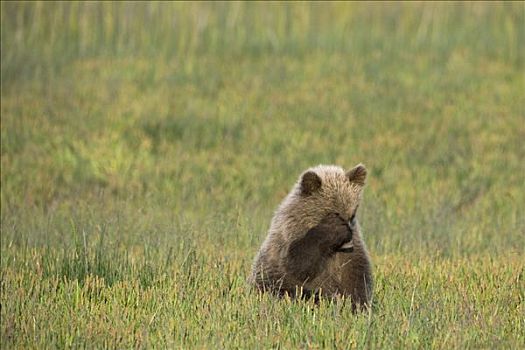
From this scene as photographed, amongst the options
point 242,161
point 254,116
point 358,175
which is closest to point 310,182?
point 358,175

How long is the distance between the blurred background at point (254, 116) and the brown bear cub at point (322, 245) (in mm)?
1804

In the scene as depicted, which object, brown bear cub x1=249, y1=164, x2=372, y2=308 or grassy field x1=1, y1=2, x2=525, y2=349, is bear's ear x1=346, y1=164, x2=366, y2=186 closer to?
brown bear cub x1=249, y1=164, x2=372, y2=308

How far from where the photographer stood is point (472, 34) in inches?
818

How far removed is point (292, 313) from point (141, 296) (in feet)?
4.20

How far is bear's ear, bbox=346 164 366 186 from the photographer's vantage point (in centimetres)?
736

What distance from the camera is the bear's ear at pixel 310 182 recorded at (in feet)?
23.9

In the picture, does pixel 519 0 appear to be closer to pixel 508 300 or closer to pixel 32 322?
pixel 508 300

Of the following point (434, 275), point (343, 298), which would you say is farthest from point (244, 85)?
point (343, 298)

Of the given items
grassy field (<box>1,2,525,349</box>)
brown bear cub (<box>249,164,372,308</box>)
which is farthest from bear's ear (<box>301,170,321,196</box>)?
grassy field (<box>1,2,525,349</box>)

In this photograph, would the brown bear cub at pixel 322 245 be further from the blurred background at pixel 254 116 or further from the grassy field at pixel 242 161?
the blurred background at pixel 254 116

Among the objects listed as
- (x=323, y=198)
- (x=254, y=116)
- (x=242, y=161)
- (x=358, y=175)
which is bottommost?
(x=242, y=161)

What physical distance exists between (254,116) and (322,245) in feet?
31.5

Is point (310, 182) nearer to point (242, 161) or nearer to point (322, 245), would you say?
point (322, 245)

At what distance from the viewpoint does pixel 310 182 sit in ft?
24.0
